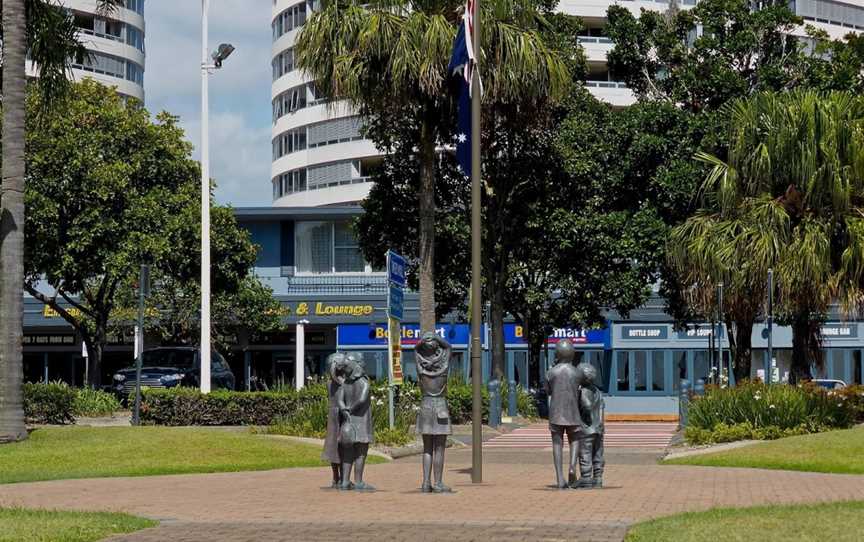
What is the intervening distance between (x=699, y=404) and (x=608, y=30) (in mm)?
16833

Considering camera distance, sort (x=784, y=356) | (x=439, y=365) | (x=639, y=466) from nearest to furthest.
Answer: (x=439, y=365) → (x=639, y=466) → (x=784, y=356)

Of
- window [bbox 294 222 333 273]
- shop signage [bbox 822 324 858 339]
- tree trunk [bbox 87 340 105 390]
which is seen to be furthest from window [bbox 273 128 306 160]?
tree trunk [bbox 87 340 105 390]

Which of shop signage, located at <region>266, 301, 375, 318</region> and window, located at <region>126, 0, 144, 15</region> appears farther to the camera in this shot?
window, located at <region>126, 0, 144, 15</region>

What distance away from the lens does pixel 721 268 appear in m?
27.9

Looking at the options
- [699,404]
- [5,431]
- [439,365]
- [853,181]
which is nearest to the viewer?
[439,365]

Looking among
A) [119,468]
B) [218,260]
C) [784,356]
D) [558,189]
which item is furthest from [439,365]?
[784,356]

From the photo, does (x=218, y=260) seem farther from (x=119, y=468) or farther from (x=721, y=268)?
(x=119, y=468)

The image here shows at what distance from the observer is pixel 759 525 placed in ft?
34.9

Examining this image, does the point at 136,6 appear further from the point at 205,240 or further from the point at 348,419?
the point at 348,419

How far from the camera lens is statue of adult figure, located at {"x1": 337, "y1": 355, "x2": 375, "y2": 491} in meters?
14.9

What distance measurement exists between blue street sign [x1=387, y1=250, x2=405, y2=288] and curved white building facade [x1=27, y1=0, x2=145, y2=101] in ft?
188

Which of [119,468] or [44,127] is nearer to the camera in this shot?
[119,468]

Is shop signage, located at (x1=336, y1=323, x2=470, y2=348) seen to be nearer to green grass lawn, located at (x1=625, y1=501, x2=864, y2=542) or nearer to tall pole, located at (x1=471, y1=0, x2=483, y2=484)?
tall pole, located at (x1=471, y1=0, x2=483, y2=484)

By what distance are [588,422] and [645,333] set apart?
4052 centimetres
